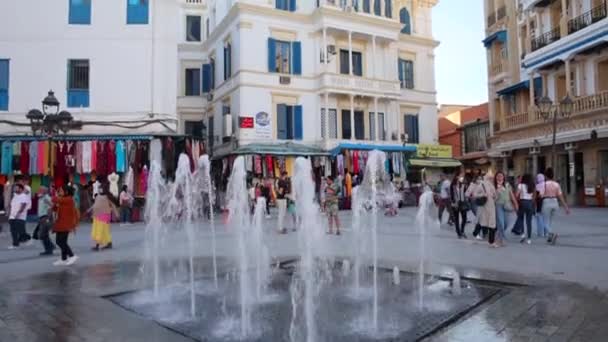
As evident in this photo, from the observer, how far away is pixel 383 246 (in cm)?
1166

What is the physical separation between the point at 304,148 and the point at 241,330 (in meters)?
22.1

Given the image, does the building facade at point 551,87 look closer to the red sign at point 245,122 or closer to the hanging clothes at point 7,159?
the red sign at point 245,122

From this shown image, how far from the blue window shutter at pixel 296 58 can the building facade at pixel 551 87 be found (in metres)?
13.5

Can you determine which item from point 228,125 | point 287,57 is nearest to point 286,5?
point 287,57

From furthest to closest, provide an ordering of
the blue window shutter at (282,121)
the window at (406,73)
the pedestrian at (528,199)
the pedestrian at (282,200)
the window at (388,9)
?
1. the window at (406,73)
2. the window at (388,9)
3. the blue window shutter at (282,121)
4. the pedestrian at (282,200)
5. the pedestrian at (528,199)

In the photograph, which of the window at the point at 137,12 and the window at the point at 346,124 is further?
the window at the point at 346,124

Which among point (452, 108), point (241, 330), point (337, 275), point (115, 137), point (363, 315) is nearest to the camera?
point (241, 330)

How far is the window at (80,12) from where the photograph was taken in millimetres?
20795

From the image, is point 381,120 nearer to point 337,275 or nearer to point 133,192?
point 133,192

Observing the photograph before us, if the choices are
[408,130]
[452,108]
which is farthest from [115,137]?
[452,108]

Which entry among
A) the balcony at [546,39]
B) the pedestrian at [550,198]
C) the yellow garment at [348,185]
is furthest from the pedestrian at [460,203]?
the balcony at [546,39]

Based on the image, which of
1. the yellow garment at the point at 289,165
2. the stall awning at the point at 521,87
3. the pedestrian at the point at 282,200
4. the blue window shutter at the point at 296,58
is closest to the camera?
the pedestrian at the point at 282,200

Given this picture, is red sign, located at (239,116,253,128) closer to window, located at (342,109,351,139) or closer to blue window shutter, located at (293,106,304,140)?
blue window shutter, located at (293,106,304,140)

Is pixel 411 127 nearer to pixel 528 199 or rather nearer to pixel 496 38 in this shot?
pixel 496 38
